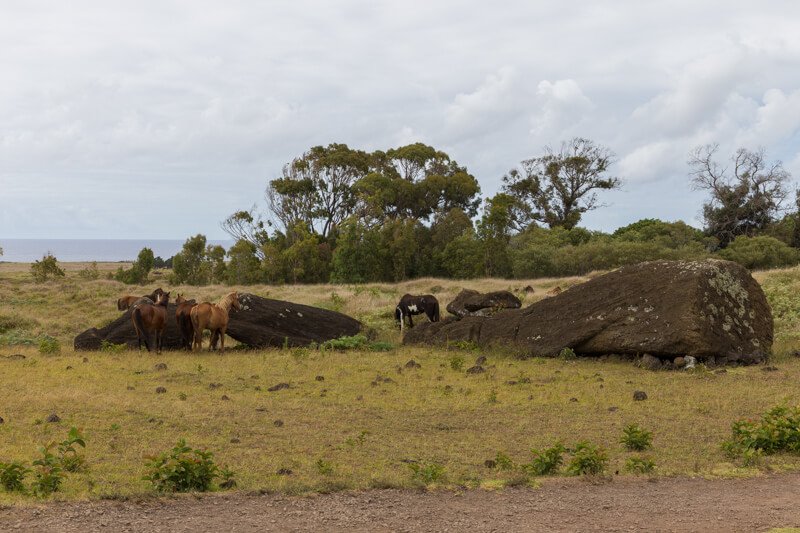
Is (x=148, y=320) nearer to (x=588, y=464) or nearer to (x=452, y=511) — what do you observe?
(x=588, y=464)

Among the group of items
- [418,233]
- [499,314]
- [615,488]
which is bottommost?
[615,488]

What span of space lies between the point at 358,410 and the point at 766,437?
260 inches

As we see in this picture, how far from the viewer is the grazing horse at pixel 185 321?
75.1ft

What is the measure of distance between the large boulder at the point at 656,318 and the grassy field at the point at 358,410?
0.75 meters

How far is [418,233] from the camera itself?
6353cm

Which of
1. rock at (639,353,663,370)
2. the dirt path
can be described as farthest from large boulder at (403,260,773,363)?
the dirt path

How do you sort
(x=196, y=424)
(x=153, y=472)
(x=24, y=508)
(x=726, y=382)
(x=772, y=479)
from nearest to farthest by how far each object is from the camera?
(x=24, y=508) < (x=153, y=472) < (x=772, y=479) < (x=196, y=424) < (x=726, y=382)

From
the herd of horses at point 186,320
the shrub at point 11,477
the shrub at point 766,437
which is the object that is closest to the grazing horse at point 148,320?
the herd of horses at point 186,320

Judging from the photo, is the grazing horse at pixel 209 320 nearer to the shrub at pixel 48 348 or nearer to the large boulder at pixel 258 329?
the large boulder at pixel 258 329

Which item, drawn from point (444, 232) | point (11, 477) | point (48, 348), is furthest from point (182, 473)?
point (444, 232)

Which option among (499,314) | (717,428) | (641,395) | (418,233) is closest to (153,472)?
(717,428)

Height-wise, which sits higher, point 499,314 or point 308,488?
point 499,314

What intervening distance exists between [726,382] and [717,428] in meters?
4.72

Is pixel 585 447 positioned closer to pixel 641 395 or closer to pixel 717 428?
pixel 717 428
